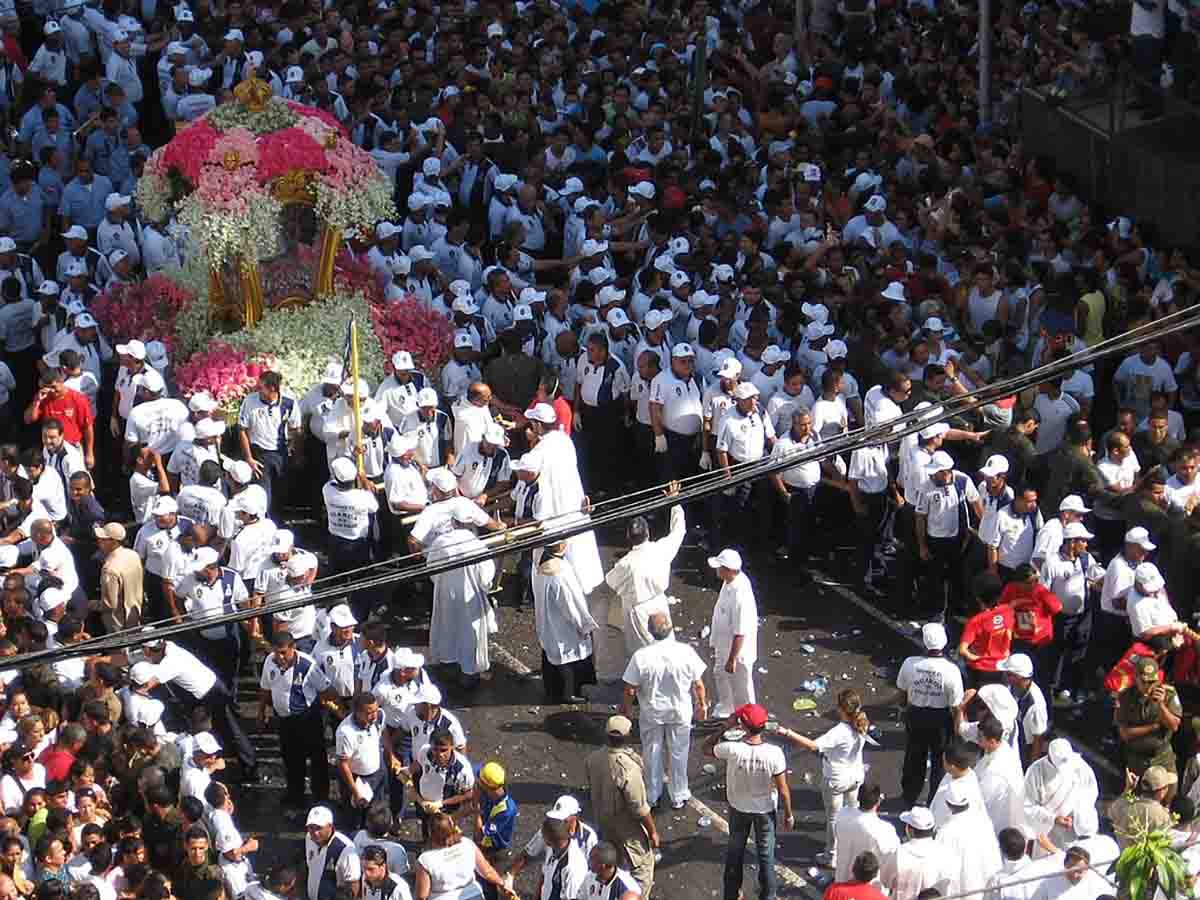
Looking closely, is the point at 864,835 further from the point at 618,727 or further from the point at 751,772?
the point at 618,727

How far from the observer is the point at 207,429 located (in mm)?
16250

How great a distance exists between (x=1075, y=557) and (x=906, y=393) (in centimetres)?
227

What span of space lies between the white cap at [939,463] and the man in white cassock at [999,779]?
3201mm

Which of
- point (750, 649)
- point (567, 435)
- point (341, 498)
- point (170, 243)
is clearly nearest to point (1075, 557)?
point (750, 649)

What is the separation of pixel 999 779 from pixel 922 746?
116cm

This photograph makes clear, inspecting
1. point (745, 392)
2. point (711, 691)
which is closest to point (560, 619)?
point (711, 691)

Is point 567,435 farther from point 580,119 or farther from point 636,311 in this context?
point 580,119

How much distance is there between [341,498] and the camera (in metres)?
16.0

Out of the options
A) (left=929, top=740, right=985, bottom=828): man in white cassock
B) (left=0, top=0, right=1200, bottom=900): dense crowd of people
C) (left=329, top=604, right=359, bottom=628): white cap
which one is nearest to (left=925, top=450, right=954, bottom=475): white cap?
(left=0, top=0, right=1200, bottom=900): dense crowd of people

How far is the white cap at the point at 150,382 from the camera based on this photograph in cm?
1695

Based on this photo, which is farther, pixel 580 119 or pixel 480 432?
pixel 580 119

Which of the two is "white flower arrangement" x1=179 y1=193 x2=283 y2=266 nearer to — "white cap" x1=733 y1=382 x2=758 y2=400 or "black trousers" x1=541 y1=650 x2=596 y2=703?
"white cap" x1=733 y1=382 x2=758 y2=400

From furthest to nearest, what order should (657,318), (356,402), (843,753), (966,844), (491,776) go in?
1. (657,318)
2. (356,402)
3. (843,753)
4. (491,776)
5. (966,844)

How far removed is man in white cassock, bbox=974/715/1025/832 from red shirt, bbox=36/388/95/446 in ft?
24.6
